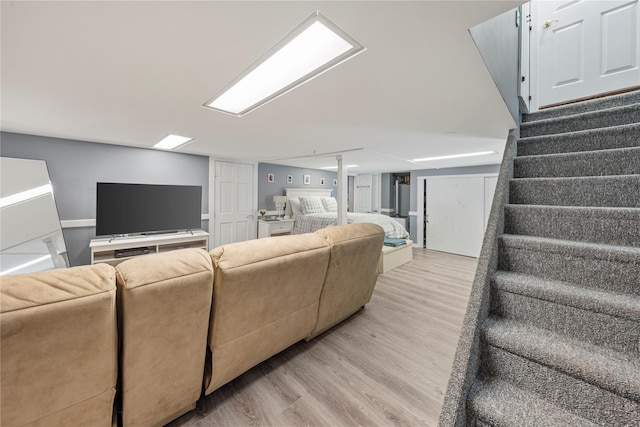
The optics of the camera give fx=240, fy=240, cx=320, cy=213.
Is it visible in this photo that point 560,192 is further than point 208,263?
Yes

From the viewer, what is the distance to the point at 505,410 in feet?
2.99

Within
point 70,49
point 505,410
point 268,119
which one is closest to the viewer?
point 505,410

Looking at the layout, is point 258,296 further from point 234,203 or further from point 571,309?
point 234,203

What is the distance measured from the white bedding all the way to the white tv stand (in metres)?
2.30

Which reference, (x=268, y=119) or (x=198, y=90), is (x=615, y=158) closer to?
(x=268, y=119)

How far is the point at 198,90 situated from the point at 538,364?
8.25 feet

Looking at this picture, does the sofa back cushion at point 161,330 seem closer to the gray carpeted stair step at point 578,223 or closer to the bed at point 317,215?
the gray carpeted stair step at point 578,223

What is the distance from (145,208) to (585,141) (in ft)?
17.3

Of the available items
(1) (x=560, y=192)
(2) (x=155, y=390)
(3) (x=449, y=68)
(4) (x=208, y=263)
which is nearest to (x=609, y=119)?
(1) (x=560, y=192)

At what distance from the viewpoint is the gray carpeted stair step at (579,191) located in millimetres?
1362

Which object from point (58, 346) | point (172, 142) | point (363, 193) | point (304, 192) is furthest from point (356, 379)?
point (363, 193)

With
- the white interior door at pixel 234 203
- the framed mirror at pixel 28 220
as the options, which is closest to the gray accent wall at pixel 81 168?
the framed mirror at pixel 28 220

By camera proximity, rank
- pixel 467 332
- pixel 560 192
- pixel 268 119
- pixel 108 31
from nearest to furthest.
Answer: pixel 467 332 < pixel 108 31 < pixel 560 192 < pixel 268 119

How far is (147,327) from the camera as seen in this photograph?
3.67 feet
